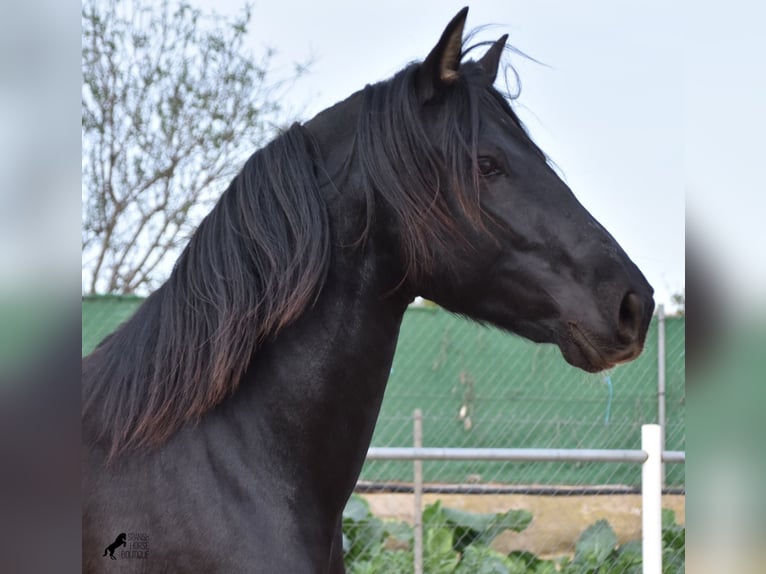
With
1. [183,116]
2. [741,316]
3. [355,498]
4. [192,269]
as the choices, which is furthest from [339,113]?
[183,116]

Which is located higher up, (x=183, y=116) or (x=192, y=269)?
(x=183, y=116)

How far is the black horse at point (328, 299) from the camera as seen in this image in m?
1.61

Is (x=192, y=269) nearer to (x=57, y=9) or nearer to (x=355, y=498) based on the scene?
(x=57, y=9)

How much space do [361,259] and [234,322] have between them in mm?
310

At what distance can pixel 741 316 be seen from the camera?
886 mm

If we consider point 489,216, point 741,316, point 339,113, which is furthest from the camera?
point 339,113

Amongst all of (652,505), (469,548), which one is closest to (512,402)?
(469,548)

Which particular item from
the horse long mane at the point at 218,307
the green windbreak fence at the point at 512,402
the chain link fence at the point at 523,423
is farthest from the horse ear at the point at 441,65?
the green windbreak fence at the point at 512,402

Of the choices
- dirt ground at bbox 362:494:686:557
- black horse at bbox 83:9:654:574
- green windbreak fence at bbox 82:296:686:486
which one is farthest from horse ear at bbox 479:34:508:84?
green windbreak fence at bbox 82:296:686:486

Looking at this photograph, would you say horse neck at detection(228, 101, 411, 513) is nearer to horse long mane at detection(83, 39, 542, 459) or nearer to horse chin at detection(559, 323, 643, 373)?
horse long mane at detection(83, 39, 542, 459)

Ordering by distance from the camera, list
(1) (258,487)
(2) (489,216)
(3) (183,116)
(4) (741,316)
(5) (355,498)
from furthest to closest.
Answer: (3) (183,116) < (5) (355,498) < (2) (489,216) < (1) (258,487) < (4) (741,316)

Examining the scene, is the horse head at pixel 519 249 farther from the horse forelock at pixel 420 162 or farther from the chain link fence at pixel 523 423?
the chain link fence at pixel 523 423

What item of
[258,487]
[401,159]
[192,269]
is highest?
[401,159]

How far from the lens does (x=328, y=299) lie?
1.75 metres
